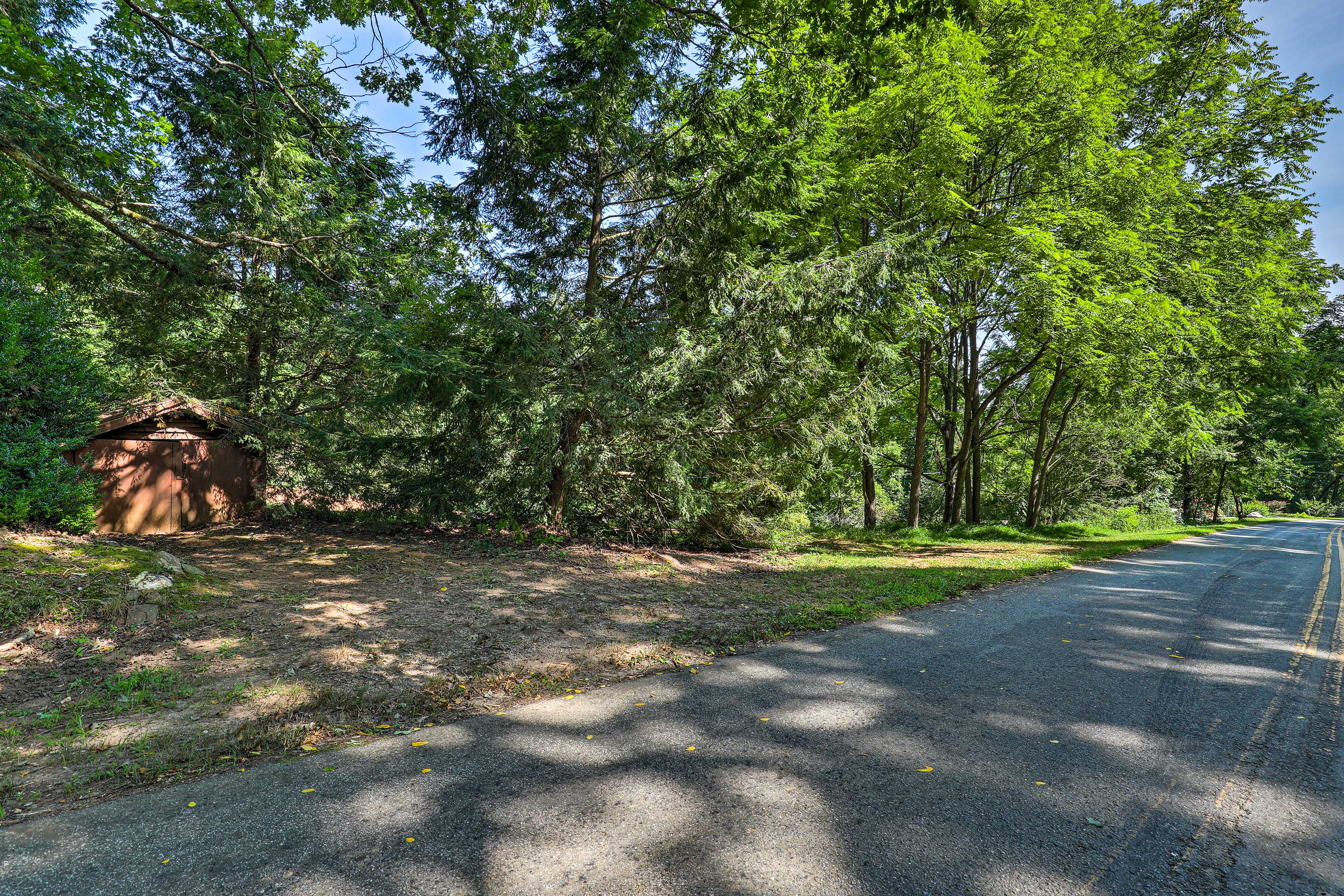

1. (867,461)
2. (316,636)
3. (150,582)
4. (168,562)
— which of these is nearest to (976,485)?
(867,461)

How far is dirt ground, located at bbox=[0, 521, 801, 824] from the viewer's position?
336 cm

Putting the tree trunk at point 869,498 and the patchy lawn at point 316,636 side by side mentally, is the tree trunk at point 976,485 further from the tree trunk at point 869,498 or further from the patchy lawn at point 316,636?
the patchy lawn at point 316,636

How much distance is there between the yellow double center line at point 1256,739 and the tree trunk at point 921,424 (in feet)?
27.6

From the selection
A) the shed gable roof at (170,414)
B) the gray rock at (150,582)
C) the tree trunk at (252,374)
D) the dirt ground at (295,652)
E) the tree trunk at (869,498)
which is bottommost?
the dirt ground at (295,652)

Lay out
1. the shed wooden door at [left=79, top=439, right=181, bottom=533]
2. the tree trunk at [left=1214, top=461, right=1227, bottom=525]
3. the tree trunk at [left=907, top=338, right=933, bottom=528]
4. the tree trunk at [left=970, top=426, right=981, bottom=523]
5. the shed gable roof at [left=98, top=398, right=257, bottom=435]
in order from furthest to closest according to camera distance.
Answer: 1. the tree trunk at [left=1214, top=461, right=1227, bottom=525]
2. the tree trunk at [left=970, top=426, right=981, bottom=523]
3. the tree trunk at [left=907, top=338, right=933, bottom=528]
4. the shed wooden door at [left=79, top=439, right=181, bottom=533]
5. the shed gable roof at [left=98, top=398, right=257, bottom=435]

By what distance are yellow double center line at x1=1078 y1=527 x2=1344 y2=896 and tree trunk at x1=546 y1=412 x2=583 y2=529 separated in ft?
26.6

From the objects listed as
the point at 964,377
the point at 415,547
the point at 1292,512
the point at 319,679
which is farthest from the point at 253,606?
the point at 1292,512

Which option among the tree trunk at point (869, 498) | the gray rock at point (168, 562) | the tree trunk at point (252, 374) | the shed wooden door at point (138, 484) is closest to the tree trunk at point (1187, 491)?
the tree trunk at point (869, 498)

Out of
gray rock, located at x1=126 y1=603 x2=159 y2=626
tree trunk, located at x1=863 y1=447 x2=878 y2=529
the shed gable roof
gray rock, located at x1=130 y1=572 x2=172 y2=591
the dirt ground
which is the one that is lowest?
the dirt ground

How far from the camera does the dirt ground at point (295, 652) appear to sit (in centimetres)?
336

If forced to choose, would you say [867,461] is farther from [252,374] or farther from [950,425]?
[252,374]

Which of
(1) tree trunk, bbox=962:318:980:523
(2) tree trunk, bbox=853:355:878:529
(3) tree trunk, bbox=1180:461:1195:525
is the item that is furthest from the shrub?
(3) tree trunk, bbox=1180:461:1195:525

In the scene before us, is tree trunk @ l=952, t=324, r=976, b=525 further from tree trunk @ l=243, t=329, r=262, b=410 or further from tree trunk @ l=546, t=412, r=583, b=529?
tree trunk @ l=243, t=329, r=262, b=410

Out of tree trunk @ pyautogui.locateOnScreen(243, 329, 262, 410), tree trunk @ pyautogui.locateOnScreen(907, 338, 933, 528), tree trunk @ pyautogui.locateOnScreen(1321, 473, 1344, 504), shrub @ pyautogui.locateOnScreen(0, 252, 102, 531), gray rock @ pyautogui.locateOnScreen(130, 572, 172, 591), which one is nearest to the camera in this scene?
gray rock @ pyautogui.locateOnScreen(130, 572, 172, 591)
